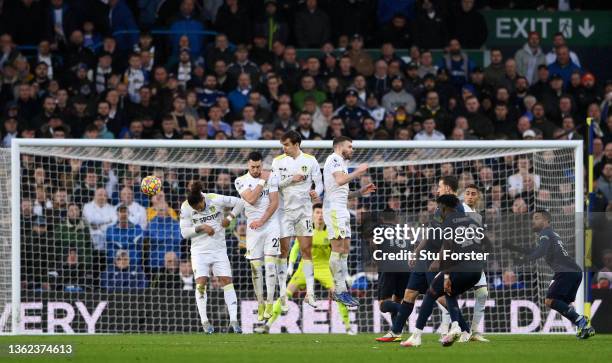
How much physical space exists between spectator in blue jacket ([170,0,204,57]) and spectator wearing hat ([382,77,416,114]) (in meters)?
3.78

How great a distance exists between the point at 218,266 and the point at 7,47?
772 centimetres

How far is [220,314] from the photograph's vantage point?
1973cm

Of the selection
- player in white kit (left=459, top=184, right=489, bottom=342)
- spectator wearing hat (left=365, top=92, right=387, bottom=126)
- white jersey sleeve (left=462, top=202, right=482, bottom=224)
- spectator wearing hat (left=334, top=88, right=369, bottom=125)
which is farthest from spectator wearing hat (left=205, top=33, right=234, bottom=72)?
white jersey sleeve (left=462, top=202, right=482, bottom=224)

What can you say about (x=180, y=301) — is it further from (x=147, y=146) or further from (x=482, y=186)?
(x=482, y=186)

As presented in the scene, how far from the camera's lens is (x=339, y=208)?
55.5 feet

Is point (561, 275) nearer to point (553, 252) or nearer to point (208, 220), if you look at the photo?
point (553, 252)

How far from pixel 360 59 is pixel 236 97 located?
8.47 ft

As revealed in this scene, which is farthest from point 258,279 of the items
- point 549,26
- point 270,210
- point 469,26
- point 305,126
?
point 549,26

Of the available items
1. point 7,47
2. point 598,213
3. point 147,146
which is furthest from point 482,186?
point 7,47

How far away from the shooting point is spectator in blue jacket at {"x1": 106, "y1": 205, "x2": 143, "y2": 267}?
64.3ft

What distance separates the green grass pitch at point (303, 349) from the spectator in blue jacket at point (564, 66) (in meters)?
8.68

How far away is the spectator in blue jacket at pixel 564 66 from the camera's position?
24859 mm

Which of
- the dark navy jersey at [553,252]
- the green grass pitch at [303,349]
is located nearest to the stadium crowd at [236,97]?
the green grass pitch at [303,349]

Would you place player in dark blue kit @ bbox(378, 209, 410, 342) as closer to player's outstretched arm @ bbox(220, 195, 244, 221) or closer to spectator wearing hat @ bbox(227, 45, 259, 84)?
player's outstretched arm @ bbox(220, 195, 244, 221)
